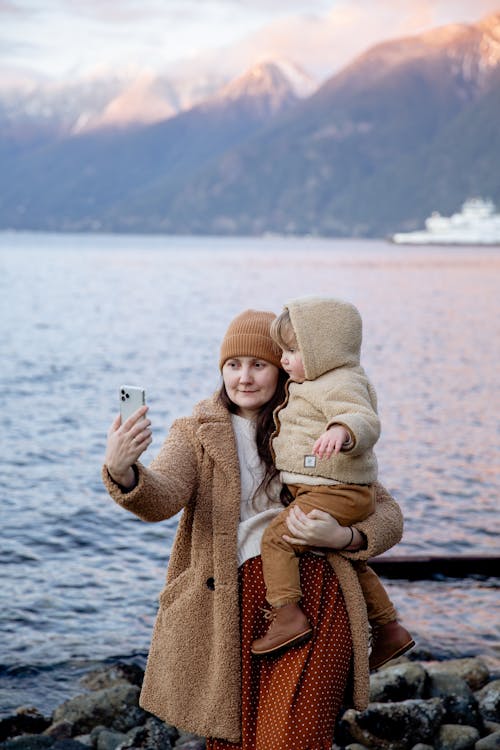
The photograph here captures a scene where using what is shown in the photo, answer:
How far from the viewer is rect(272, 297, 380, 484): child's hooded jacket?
2.92m

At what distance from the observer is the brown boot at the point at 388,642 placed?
10.4 ft

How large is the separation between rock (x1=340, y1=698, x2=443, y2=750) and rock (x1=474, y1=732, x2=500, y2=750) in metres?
0.24

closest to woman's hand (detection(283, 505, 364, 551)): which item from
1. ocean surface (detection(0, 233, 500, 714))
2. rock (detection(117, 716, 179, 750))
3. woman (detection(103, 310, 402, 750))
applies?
woman (detection(103, 310, 402, 750))

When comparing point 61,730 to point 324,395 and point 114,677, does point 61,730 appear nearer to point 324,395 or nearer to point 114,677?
point 114,677

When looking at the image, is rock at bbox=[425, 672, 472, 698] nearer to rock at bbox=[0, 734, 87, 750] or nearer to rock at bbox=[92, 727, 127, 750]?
rock at bbox=[92, 727, 127, 750]

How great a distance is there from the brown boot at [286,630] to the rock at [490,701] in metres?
3.48

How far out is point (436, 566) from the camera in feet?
29.1

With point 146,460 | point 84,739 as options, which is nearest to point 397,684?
point 84,739

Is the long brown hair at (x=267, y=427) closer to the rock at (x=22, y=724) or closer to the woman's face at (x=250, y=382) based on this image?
the woman's face at (x=250, y=382)

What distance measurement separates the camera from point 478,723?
579cm

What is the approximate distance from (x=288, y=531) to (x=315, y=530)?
0.32 ft

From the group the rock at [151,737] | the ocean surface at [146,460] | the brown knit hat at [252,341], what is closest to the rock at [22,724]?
the ocean surface at [146,460]

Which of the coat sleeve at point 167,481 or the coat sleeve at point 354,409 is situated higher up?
the coat sleeve at point 354,409

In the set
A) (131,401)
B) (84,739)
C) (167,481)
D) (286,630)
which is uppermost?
(131,401)
